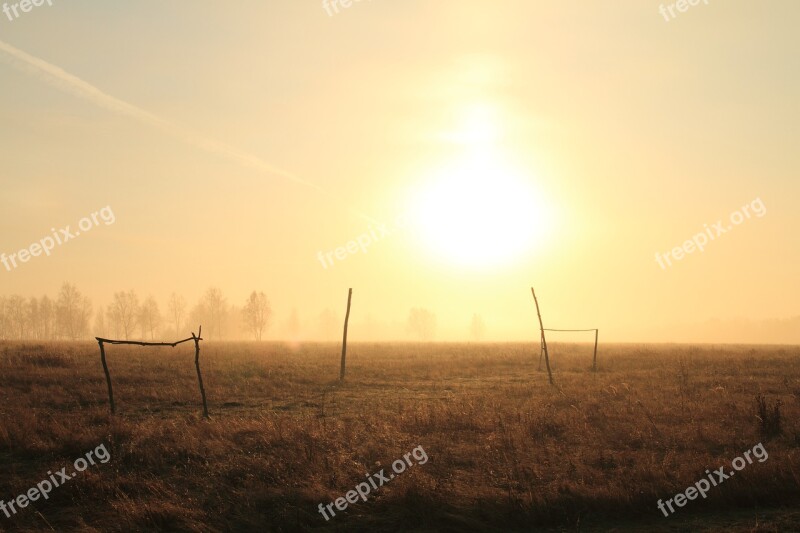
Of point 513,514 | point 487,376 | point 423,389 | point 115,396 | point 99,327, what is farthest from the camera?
point 99,327

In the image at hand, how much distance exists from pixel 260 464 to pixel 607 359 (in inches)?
1156

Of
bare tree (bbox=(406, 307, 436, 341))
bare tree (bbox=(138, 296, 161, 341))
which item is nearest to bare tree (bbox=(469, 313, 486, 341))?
bare tree (bbox=(406, 307, 436, 341))

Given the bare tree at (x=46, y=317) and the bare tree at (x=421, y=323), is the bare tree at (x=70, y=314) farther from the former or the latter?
the bare tree at (x=421, y=323)

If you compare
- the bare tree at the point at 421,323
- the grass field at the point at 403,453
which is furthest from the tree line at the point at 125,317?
the grass field at the point at 403,453

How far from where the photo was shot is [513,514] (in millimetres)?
7840

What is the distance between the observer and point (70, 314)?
10562 cm

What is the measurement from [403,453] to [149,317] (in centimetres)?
12000

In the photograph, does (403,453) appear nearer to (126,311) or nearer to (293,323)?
(126,311)

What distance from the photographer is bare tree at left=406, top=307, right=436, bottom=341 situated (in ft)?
512

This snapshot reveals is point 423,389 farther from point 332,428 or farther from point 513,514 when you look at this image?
point 513,514

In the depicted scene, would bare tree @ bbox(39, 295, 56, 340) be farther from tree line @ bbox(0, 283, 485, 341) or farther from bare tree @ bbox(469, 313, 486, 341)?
bare tree @ bbox(469, 313, 486, 341)

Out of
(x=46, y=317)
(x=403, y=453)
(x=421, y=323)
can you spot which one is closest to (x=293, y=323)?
(x=421, y=323)

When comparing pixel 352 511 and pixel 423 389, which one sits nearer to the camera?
pixel 352 511

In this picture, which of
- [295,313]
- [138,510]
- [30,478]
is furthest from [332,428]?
[295,313]
